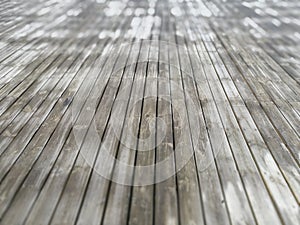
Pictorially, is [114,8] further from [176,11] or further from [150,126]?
[150,126]

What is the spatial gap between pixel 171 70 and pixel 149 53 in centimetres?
46

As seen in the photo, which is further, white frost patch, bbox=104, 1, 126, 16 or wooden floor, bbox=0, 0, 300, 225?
white frost patch, bbox=104, 1, 126, 16

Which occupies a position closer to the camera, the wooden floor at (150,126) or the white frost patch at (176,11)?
the wooden floor at (150,126)

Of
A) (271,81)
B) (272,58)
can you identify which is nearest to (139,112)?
(271,81)

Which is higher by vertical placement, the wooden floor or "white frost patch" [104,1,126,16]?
the wooden floor

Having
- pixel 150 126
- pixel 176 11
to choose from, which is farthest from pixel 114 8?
pixel 150 126

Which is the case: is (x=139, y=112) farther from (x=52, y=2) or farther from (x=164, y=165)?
(x=52, y=2)

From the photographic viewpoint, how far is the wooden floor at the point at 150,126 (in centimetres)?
107

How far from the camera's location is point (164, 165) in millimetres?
1247

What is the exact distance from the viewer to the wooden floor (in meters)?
1.07

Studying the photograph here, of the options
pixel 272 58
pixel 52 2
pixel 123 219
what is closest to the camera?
pixel 123 219

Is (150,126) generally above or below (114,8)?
above

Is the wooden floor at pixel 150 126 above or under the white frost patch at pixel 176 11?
above

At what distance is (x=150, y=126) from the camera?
1.52 meters
